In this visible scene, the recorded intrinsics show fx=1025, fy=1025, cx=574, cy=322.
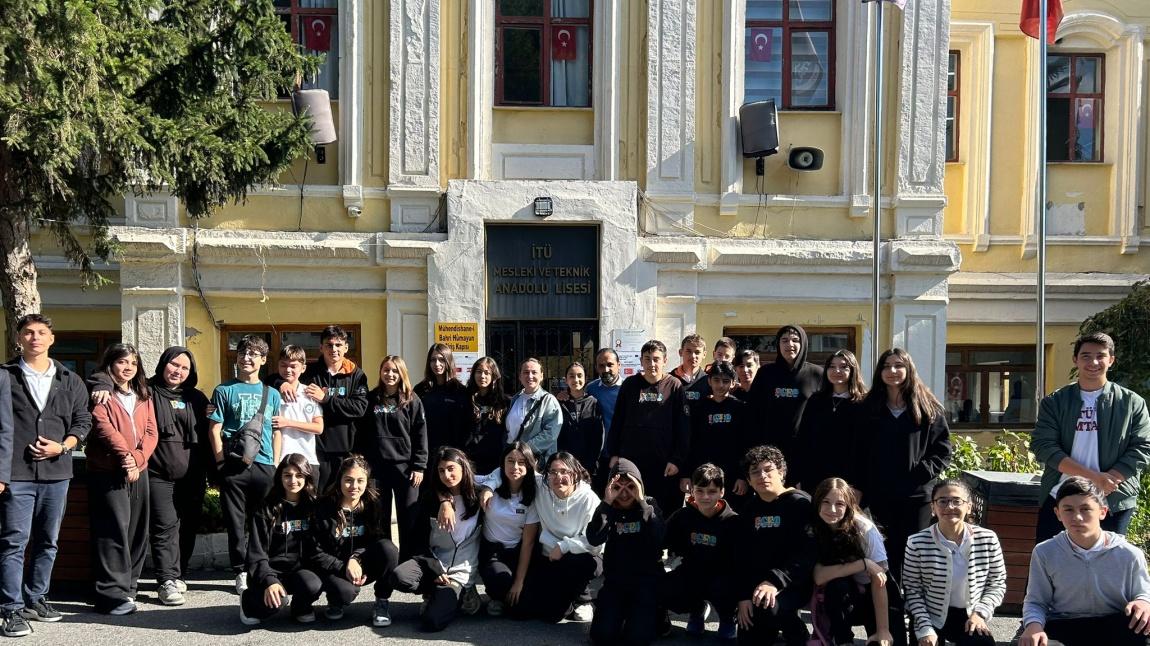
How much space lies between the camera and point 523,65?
39.3ft

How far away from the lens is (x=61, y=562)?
719 centimetres

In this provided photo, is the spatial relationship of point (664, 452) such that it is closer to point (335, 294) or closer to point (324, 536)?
point (324, 536)

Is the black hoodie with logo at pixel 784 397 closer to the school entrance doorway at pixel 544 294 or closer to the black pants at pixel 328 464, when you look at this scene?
the black pants at pixel 328 464

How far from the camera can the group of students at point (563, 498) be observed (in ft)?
19.3

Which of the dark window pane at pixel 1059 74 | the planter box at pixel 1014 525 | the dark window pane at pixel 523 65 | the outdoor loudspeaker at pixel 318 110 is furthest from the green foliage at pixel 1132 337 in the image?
the outdoor loudspeaker at pixel 318 110

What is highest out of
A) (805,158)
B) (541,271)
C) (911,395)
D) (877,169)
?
(805,158)

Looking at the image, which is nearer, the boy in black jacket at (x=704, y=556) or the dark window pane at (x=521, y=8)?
the boy in black jacket at (x=704, y=556)

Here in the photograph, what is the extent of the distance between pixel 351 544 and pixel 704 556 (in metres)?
2.28

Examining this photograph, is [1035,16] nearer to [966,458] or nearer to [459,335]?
[966,458]

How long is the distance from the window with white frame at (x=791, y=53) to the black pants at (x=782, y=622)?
293 inches

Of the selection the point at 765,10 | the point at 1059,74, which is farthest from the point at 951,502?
the point at 1059,74

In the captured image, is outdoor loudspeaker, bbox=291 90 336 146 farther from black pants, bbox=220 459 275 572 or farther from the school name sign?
black pants, bbox=220 459 275 572

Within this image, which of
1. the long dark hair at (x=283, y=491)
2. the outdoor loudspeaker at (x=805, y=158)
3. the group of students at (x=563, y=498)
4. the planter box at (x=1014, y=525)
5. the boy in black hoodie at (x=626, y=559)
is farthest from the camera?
the outdoor loudspeaker at (x=805, y=158)

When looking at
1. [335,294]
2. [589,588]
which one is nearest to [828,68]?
[335,294]
